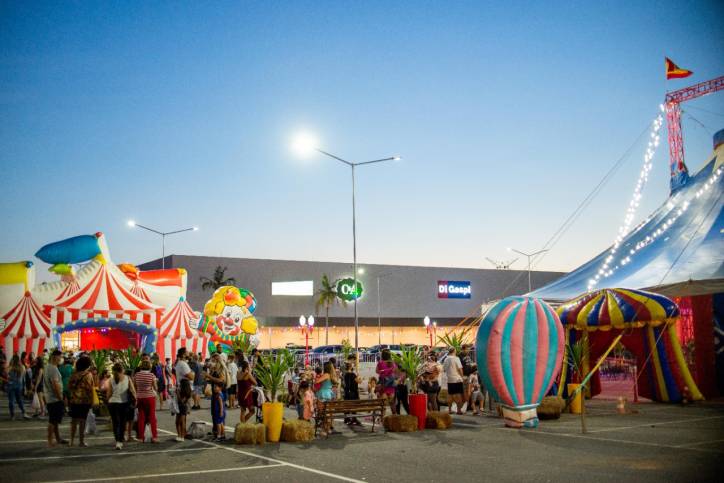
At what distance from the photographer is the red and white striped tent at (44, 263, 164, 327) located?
1045 inches

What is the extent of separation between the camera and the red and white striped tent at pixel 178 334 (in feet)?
99.1

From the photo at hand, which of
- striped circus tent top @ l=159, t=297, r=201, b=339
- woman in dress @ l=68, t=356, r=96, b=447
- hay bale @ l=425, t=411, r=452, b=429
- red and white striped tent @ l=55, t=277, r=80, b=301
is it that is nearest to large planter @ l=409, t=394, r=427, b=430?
hay bale @ l=425, t=411, r=452, b=429

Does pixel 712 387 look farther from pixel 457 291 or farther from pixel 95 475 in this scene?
pixel 457 291

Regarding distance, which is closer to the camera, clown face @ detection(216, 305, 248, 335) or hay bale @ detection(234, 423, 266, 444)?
hay bale @ detection(234, 423, 266, 444)

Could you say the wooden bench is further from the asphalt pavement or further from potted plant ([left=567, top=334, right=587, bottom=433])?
potted plant ([left=567, top=334, right=587, bottom=433])

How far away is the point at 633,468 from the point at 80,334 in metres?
43.0

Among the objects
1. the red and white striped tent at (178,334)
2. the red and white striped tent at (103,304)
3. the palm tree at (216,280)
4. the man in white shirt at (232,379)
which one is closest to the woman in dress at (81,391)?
the man in white shirt at (232,379)

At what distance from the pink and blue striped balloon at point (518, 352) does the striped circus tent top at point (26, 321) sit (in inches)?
688

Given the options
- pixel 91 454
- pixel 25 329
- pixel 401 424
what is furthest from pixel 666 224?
pixel 25 329

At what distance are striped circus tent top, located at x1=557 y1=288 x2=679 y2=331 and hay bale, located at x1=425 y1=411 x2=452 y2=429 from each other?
690 centimetres

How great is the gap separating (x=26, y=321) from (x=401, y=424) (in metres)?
16.9

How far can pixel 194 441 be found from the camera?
1374cm

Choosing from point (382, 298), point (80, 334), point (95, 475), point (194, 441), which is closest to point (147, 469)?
point (95, 475)

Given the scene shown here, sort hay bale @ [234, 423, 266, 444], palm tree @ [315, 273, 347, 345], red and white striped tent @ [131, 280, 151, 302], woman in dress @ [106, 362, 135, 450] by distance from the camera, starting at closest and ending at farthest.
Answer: woman in dress @ [106, 362, 135, 450]
hay bale @ [234, 423, 266, 444]
red and white striped tent @ [131, 280, 151, 302]
palm tree @ [315, 273, 347, 345]
